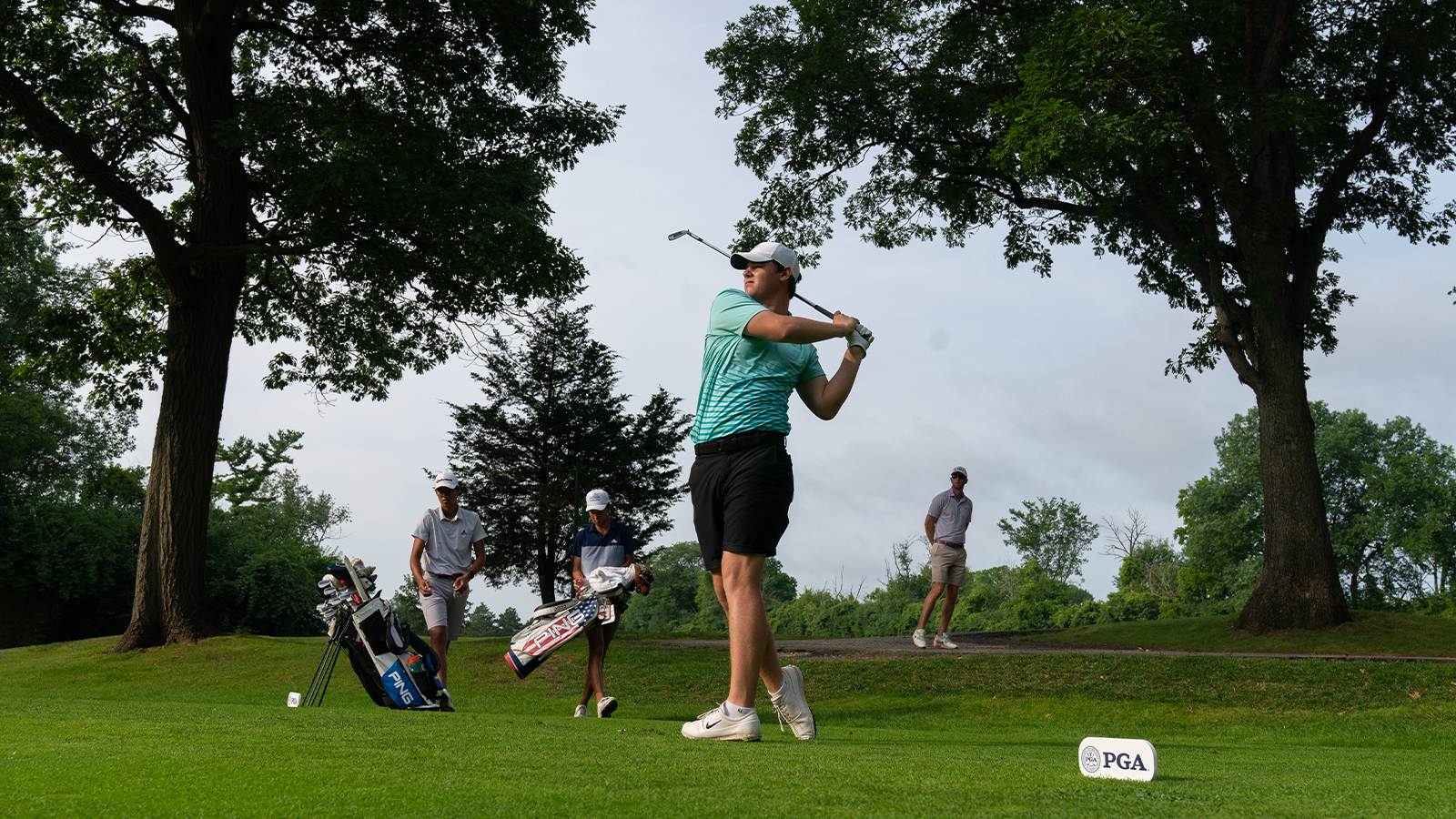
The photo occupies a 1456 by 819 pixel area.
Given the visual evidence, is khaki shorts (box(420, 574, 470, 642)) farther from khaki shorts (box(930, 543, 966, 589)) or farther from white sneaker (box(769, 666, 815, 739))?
khaki shorts (box(930, 543, 966, 589))

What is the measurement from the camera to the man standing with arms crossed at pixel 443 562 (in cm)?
1042

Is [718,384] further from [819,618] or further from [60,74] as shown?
[819,618]

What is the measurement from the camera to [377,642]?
8617mm

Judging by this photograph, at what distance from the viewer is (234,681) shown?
15.2 metres

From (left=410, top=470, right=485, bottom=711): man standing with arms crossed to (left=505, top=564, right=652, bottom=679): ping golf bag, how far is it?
2.06 meters

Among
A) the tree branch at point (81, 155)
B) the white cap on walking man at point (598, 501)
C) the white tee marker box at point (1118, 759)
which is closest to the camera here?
the white tee marker box at point (1118, 759)

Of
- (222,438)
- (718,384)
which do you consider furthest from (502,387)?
(718,384)

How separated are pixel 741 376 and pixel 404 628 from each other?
195 inches

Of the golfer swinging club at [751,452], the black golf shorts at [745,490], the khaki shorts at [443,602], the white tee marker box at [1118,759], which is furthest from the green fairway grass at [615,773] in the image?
the khaki shorts at [443,602]

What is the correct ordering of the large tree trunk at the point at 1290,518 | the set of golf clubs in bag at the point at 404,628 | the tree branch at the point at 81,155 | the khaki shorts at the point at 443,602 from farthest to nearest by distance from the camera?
the large tree trunk at the point at 1290,518
the tree branch at the point at 81,155
the khaki shorts at the point at 443,602
the set of golf clubs in bag at the point at 404,628

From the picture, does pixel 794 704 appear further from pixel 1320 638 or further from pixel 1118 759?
pixel 1320 638

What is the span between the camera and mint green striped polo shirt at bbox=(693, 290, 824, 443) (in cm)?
511

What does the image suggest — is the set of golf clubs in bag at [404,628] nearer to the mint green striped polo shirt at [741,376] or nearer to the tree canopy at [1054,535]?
the mint green striped polo shirt at [741,376]

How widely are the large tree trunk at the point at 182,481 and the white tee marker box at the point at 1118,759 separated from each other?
1698cm
